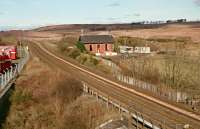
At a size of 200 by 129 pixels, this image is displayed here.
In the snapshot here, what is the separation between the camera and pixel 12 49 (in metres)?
82.2

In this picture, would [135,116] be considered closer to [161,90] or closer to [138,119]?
[138,119]

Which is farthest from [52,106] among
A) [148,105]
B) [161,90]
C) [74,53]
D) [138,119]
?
[74,53]

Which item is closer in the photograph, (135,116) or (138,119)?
(138,119)

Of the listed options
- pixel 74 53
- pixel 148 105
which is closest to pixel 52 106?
pixel 148 105

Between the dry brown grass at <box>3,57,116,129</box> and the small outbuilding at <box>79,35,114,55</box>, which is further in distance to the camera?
the small outbuilding at <box>79,35,114,55</box>

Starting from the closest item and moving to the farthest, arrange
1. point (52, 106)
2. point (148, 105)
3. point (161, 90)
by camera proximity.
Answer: point (148, 105)
point (52, 106)
point (161, 90)

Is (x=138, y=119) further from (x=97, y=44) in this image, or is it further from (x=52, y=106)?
(x=97, y=44)

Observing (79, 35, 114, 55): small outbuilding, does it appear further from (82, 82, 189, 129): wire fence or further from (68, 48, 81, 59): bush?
(82, 82, 189, 129): wire fence

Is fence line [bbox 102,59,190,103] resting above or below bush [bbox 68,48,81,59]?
below

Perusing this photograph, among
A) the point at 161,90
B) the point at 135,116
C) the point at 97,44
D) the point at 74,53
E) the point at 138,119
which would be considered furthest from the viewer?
the point at 97,44

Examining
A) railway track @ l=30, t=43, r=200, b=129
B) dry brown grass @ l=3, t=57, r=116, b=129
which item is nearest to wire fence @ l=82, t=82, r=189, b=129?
railway track @ l=30, t=43, r=200, b=129

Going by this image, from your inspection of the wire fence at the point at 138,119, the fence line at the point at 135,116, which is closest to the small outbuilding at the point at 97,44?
the fence line at the point at 135,116

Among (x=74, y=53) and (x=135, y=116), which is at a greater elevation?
(x=74, y=53)

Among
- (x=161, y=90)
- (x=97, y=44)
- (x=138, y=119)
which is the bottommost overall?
(x=161, y=90)
